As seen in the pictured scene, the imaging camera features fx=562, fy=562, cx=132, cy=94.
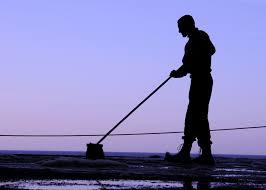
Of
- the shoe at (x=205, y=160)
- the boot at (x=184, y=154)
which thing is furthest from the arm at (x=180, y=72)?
the shoe at (x=205, y=160)

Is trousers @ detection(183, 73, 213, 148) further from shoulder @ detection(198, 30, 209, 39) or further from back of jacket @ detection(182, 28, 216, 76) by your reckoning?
shoulder @ detection(198, 30, 209, 39)

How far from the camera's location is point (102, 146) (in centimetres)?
827

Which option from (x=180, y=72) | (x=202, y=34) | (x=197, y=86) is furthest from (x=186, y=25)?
(x=197, y=86)

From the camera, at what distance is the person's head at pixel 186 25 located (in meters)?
7.70

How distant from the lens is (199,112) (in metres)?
7.87

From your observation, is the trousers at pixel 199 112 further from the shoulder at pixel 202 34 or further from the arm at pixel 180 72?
the shoulder at pixel 202 34

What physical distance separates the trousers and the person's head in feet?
2.08

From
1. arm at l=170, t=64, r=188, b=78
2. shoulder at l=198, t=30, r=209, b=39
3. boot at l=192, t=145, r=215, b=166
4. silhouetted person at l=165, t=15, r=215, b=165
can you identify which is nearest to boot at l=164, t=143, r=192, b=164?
silhouetted person at l=165, t=15, r=215, b=165

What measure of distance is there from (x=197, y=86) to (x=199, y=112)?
36 centimetres

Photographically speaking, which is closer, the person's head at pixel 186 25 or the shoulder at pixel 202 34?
the person's head at pixel 186 25

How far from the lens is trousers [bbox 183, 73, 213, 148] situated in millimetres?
7805

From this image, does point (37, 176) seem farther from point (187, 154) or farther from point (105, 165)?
point (187, 154)

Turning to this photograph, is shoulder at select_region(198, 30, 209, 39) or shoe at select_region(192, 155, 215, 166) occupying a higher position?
shoulder at select_region(198, 30, 209, 39)

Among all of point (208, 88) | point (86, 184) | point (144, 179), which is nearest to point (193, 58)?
point (208, 88)
